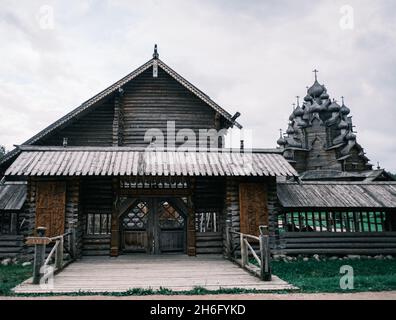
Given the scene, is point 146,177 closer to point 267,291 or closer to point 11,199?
point 11,199

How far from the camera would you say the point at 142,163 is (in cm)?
1284

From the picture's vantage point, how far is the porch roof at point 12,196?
12594mm

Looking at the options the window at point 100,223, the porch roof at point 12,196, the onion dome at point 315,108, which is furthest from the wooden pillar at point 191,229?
the onion dome at point 315,108

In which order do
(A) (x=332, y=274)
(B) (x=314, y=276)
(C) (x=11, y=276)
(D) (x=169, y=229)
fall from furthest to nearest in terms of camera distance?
1. (D) (x=169, y=229)
2. (A) (x=332, y=274)
3. (B) (x=314, y=276)
4. (C) (x=11, y=276)

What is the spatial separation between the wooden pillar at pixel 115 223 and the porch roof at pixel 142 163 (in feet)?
3.21

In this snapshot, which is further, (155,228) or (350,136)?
(350,136)

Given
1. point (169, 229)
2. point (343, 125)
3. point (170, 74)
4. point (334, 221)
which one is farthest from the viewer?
point (343, 125)

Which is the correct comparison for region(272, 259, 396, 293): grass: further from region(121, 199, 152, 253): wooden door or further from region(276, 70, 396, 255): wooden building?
region(121, 199, 152, 253): wooden door

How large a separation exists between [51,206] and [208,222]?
261 inches

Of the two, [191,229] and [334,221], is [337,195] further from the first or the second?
[191,229]

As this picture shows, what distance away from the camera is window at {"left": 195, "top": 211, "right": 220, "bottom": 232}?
14.3 m

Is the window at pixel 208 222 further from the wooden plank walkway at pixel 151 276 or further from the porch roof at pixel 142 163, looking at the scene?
the porch roof at pixel 142 163

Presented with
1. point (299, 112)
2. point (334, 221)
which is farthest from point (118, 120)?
point (299, 112)

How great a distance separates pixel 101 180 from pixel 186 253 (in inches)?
175
